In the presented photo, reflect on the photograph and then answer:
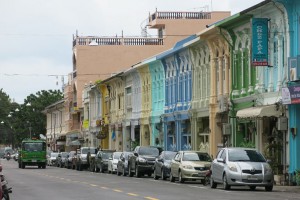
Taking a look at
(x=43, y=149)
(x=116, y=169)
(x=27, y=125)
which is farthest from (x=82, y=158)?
(x=27, y=125)

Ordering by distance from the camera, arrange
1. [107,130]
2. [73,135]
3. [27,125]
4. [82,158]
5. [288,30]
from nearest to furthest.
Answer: [288,30], [82,158], [107,130], [73,135], [27,125]

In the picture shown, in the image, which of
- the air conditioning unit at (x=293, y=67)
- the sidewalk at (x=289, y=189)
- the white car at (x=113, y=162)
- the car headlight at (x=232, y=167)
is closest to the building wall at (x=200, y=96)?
the white car at (x=113, y=162)

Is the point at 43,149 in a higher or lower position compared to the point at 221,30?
lower

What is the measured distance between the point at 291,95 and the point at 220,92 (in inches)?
518

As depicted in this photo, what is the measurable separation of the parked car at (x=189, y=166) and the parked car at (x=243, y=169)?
561 centimetres

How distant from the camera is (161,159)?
45.8 meters

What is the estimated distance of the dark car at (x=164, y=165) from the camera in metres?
45.0

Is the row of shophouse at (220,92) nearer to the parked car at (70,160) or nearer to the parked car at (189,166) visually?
the parked car at (189,166)

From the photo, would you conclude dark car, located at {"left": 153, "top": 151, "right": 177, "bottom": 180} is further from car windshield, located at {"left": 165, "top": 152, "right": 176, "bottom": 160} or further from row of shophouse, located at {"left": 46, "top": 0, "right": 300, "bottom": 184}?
row of shophouse, located at {"left": 46, "top": 0, "right": 300, "bottom": 184}

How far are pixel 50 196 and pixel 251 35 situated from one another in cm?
1569

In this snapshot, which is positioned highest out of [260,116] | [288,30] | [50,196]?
[288,30]

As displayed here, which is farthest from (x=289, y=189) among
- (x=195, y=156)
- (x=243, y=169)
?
(x=195, y=156)

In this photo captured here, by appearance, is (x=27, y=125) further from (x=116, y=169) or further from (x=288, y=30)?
(x=288, y=30)

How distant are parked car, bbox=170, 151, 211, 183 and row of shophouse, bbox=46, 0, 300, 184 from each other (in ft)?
9.07
